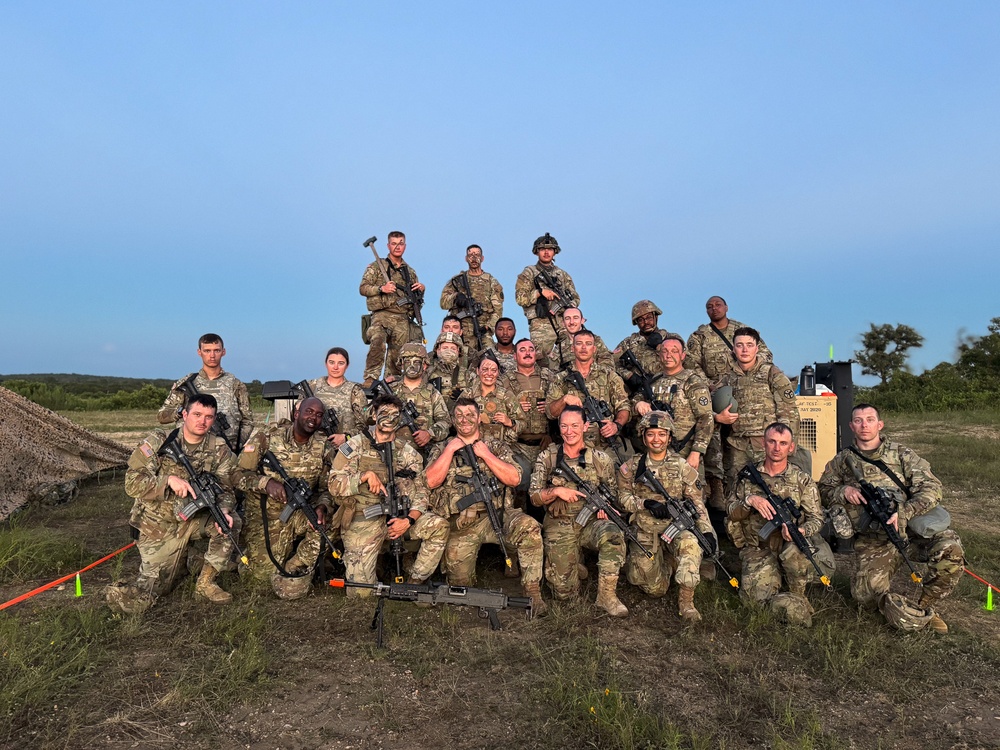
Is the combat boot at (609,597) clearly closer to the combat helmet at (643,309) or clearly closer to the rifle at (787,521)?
the rifle at (787,521)

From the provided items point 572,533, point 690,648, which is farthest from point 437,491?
point 690,648

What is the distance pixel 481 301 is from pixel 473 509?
5.26 m

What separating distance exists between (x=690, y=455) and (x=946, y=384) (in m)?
28.2

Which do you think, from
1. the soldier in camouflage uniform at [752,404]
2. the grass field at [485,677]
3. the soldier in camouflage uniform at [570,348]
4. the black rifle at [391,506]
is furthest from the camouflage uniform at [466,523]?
the soldier in camouflage uniform at [752,404]

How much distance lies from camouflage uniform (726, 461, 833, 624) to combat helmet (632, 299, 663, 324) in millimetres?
3419

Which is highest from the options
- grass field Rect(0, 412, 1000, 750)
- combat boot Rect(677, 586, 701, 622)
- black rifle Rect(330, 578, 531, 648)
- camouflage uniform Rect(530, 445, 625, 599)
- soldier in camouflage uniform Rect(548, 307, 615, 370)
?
soldier in camouflage uniform Rect(548, 307, 615, 370)

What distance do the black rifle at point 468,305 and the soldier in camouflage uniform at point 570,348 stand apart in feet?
4.86

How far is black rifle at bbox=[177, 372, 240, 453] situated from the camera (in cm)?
698

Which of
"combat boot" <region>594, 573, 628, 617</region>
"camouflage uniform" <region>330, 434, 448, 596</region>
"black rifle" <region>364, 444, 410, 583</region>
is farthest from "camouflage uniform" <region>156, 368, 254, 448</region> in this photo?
"combat boot" <region>594, 573, 628, 617</region>

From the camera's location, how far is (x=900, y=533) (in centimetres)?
587

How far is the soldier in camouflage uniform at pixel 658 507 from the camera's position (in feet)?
20.5

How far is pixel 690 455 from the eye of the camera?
7039 mm

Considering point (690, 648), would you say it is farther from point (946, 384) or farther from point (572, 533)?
point (946, 384)

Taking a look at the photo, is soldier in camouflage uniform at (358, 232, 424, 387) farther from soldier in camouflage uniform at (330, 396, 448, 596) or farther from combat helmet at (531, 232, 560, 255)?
soldier in camouflage uniform at (330, 396, 448, 596)
